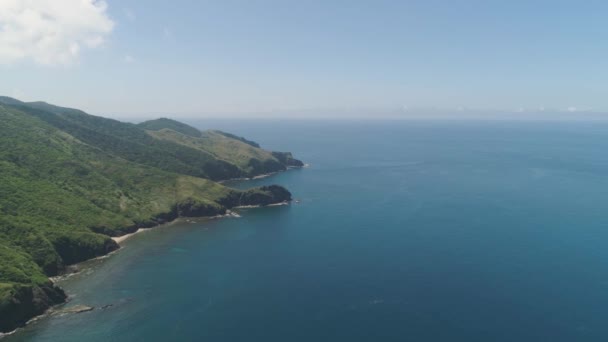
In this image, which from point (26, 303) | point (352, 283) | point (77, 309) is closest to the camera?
point (26, 303)

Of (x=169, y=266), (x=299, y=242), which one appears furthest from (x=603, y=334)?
(x=169, y=266)

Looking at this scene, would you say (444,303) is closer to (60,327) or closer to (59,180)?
(60,327)

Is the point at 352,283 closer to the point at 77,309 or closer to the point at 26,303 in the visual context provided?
the point at 77,309

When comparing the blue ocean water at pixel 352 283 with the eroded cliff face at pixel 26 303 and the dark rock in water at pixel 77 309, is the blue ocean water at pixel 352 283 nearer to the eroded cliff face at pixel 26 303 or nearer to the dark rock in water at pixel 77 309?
the dark rock in water at pixel 77 309

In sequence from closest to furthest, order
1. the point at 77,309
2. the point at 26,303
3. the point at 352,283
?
1. the point at 26,303
2. the point at 77,309
3. the point at 352,283

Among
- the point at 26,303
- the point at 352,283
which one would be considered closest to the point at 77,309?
the point at 26,303

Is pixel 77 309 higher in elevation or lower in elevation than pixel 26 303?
lower

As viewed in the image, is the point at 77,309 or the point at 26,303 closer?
the point at 26,303

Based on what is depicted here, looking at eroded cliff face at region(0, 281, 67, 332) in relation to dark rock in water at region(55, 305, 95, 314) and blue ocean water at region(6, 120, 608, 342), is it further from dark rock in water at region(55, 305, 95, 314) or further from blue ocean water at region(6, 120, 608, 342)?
dark rock in water at region(55, 305, 95, 314)

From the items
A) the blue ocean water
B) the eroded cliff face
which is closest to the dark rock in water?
the blue ocean water
